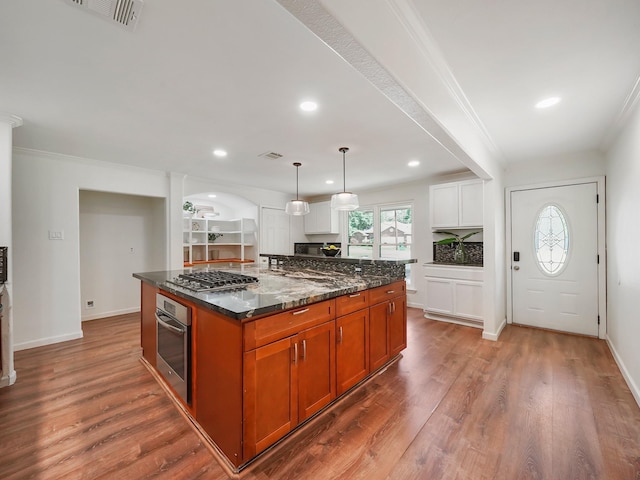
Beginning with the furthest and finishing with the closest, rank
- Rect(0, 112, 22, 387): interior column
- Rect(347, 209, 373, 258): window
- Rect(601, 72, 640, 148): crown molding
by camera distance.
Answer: Rect(347, 209, 373, 258): window, Rect(0, 112, 22, 387): interior column, Rect(601, 72, 640, 148): crown molding

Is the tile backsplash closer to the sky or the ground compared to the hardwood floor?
closer to the sky

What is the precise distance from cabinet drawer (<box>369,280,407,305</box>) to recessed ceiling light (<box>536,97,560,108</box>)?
6.42 feet

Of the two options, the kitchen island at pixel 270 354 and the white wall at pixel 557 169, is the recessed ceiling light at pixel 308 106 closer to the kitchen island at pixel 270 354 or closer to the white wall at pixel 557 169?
the kitchen island at pixel 270 354

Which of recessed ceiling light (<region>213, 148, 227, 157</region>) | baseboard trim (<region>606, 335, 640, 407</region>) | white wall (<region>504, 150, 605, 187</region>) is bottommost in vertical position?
baseboard trim (<region>606, 335, 640, 407</region>)

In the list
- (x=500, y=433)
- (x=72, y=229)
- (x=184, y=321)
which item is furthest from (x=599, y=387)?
(x=72, y=229)

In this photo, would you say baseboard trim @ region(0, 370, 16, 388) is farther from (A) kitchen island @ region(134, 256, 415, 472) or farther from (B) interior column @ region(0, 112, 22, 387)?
(A) kitchen island @ region(134, 256, 415, 472)

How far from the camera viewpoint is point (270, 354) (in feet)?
5.28

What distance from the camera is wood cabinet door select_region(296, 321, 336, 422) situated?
71.6 inches

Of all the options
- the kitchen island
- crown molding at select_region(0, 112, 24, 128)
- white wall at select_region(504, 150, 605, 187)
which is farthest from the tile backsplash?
crown molding at select_region(0, 112, 24, 128)

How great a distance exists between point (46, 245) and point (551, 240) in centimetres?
655

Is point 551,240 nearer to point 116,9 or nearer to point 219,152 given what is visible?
point 219,152

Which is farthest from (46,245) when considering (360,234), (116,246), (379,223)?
(379,223)

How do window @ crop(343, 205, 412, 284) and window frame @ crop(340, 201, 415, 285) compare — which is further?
window @ crop(343, 205, 412, 284)

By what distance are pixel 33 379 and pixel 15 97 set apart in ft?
7.94
